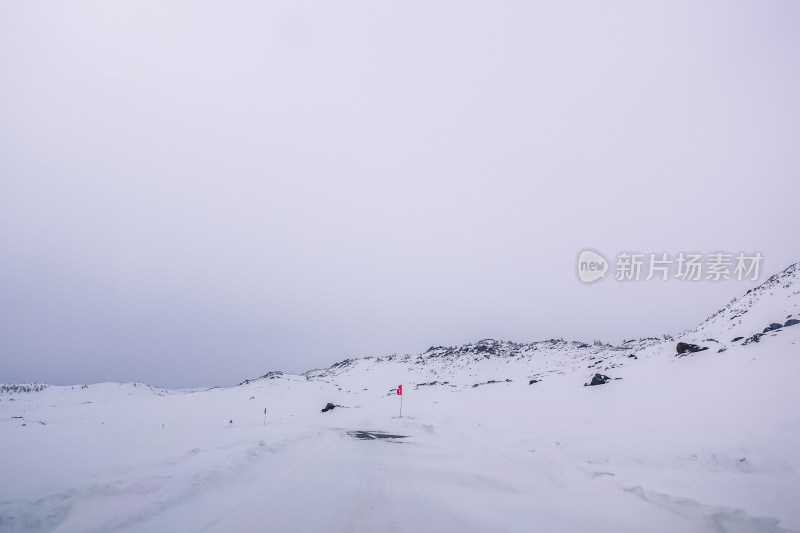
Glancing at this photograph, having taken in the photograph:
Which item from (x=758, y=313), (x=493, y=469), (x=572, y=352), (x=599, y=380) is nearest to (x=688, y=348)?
(x=599, y=380)

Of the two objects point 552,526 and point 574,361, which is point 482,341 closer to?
point 574,361

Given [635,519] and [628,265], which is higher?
[628,265]

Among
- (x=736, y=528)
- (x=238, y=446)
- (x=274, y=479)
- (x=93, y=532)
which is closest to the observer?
(x=736, y=528)

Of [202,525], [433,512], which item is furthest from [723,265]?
[202,525]

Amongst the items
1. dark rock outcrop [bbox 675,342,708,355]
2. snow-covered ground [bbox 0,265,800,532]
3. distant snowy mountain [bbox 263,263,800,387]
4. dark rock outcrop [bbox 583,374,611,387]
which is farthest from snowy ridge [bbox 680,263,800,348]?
dark rock outcrop [bbox 583,374,611,387]

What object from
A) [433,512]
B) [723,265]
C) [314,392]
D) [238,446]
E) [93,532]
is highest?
[723,265]

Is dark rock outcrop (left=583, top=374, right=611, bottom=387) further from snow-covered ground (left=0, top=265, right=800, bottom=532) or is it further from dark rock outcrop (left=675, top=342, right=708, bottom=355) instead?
dark rock outcrop (left=675, top=342, right=708, bottom=355)

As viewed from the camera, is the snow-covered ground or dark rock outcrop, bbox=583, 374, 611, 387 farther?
dark rock outcrop, bbox=583, 374, 611, 387

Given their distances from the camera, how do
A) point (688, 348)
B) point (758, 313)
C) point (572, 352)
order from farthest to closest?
point (572, 352) < point (758, 313) < point (688, 348)

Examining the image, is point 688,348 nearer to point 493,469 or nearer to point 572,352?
point 493,469

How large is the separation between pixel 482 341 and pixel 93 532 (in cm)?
7553

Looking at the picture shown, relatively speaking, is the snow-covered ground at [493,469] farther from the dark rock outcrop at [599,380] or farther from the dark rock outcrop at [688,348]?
the dark rock outcrop at [599,380]

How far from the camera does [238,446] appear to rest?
12.4m

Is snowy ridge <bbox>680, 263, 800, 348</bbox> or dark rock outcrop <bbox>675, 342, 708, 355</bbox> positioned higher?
snowy ridge <bbox>680, 263, 800, 348</bbox>
